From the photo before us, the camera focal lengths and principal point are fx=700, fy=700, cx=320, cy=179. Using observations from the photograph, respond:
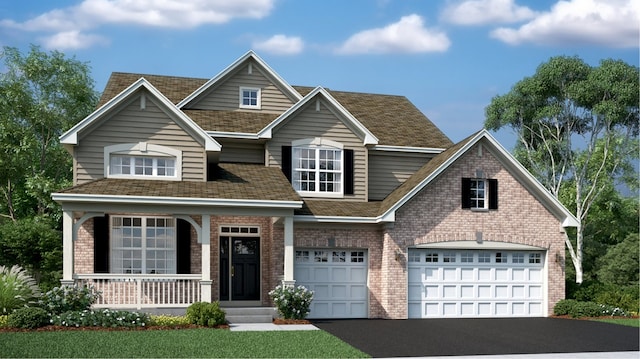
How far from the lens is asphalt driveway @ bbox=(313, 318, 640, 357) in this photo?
47.8 feet

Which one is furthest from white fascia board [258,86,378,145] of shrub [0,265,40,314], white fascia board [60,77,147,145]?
shrub [0,265,40,314]

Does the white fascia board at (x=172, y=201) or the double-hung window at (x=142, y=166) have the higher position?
the double-hung window at (x=142, y=166)

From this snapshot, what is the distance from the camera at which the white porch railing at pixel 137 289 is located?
18.7m

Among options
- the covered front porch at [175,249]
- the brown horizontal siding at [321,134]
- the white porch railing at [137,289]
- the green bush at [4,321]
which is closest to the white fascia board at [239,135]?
the brown horizontal siding at [321,134]

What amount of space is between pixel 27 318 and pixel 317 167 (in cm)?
1012

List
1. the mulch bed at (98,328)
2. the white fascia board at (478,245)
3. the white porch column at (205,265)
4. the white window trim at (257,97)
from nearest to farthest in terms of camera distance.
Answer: the mulch bed at (98,328)
the white porch column at (205,265)
the white fascia board at (478,245)
the white window trim at (257,97)

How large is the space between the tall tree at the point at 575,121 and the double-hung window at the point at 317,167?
1582 centimetres

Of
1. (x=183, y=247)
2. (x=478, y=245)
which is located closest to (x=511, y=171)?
(x=478, y=245)

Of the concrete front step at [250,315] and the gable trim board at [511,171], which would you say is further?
the gable trim board at [511,171]

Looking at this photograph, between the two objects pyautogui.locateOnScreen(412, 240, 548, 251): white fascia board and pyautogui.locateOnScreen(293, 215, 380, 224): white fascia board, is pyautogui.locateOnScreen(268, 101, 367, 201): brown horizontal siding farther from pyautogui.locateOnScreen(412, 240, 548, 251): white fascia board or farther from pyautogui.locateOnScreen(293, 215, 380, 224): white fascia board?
pyautogui.locateOnScreen(412, 240, 548, 251): white fascia board

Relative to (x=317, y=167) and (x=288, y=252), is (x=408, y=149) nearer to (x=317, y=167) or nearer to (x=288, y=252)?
(x=317, y=167)

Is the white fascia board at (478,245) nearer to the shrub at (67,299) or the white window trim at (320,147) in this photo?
the white window trim at (320,147)

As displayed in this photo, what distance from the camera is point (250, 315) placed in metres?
19.3

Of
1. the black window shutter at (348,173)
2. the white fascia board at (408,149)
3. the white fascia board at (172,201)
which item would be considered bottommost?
the white fascia board at (172,201)
